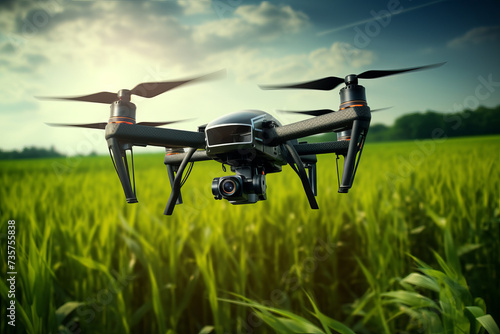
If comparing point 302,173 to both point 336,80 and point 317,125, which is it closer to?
point 317,125

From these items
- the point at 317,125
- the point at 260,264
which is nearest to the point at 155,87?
the point at 317,125

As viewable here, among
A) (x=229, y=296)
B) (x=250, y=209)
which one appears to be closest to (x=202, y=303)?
(x=229, y=296)

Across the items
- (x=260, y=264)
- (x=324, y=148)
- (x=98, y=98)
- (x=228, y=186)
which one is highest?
(x=98, y=98)

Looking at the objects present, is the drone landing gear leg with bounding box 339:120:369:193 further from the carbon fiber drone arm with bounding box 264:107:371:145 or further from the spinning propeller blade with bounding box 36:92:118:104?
the spinning propeller blade with bounding box 36:92:118:104

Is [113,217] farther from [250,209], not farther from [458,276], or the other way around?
[458,276]

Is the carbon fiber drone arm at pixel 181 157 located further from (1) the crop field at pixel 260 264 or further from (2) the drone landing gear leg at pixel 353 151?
(1) the crop field at pixel 260 264

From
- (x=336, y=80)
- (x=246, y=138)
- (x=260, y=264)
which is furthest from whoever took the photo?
(x=260, y=264)

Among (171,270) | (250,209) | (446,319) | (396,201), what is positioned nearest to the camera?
(446,319)
